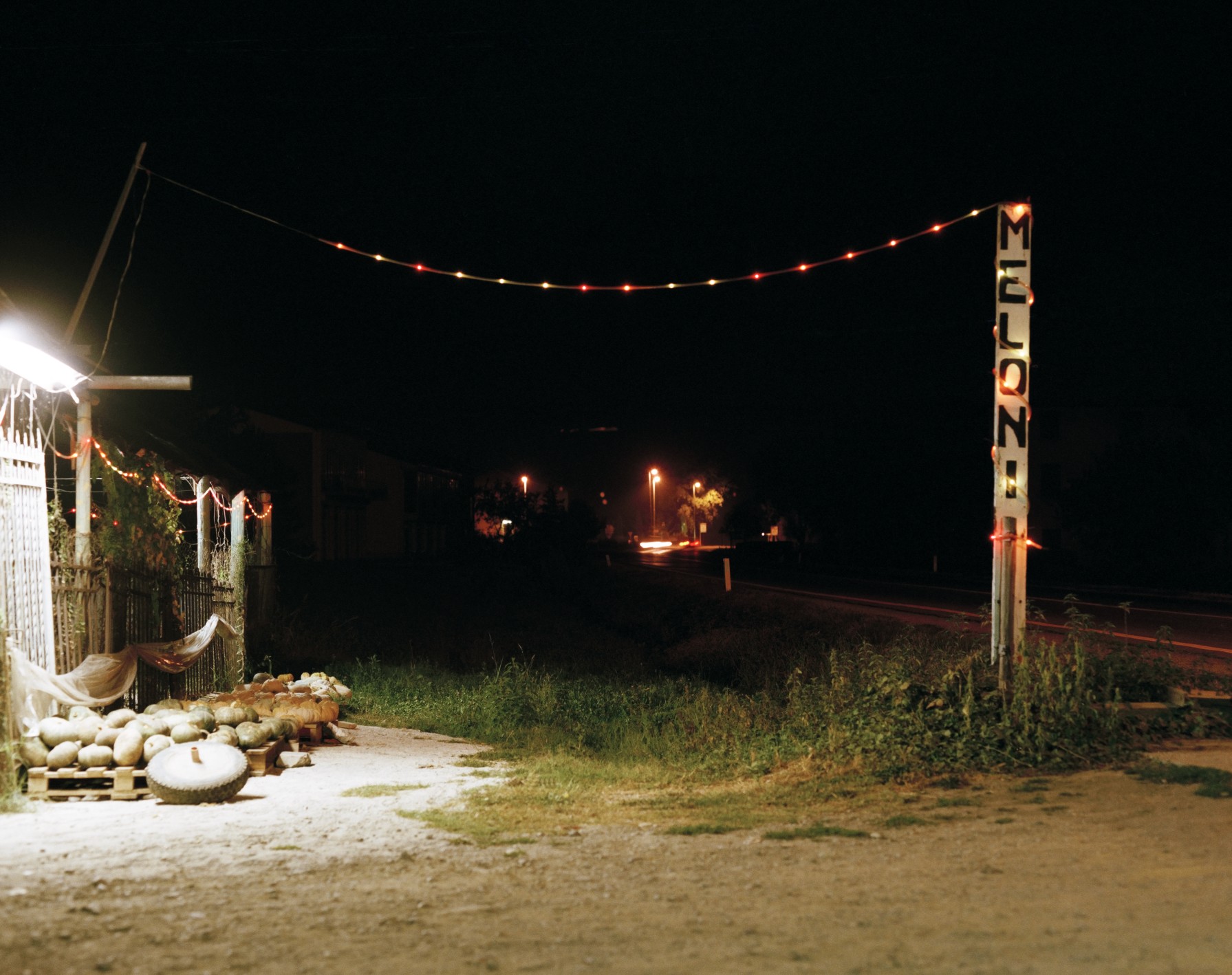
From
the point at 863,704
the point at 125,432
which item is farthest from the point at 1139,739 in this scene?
the point at 125,432

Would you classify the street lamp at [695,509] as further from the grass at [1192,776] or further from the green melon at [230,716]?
the grass at [1192,776]

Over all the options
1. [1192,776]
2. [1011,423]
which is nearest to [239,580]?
[1011,423]

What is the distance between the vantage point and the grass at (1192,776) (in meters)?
6.79

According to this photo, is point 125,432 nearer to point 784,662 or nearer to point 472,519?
point 784,662

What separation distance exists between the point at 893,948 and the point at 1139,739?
522 centimetres

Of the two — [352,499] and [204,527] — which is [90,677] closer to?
[204,527]

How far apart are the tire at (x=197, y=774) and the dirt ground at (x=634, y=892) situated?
0.14 meters

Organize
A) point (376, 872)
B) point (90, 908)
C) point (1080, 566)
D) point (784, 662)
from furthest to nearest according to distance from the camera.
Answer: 1. point (1080, 566)
2. point (784, 662)
3. point (376, 872)
4. point (90, 908)

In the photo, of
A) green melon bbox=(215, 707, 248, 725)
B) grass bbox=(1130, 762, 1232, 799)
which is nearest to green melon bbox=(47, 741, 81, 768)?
green melon bbox=(215, 707, 248, 725)

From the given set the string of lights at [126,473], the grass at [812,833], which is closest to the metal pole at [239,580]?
the string of lights at [126,473]

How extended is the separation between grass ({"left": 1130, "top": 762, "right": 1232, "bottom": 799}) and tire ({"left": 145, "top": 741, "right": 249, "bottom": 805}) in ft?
21.0

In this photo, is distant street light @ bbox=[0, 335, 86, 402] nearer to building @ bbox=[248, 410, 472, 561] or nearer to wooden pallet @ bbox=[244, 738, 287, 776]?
wooden pallet @ bbox=[244, 738, 287, 776]

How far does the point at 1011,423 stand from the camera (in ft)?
31.4

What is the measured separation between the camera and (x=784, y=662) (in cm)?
1752
